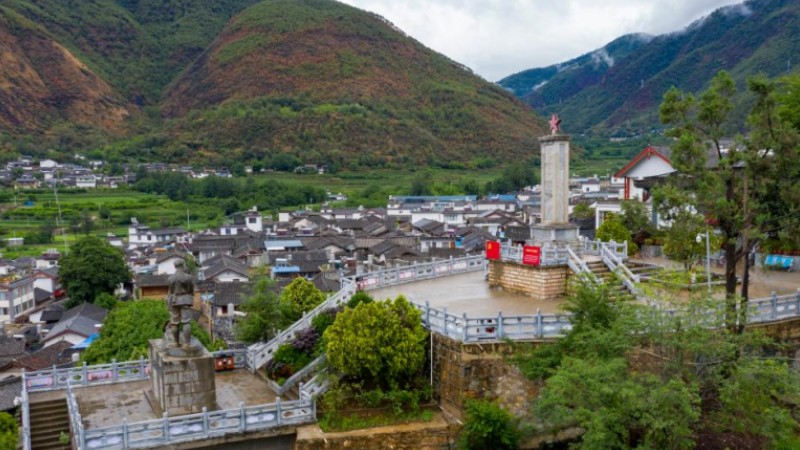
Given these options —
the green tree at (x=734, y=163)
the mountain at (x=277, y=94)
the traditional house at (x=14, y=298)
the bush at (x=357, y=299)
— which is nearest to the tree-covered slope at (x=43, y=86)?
the mountain at (x=277, y=94)

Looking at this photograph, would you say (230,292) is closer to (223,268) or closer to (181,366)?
(223,268)

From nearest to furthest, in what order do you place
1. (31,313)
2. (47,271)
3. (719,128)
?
1. (719,128)
2. (31,313)
3. (47,271)

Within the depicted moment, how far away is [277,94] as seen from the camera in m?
142

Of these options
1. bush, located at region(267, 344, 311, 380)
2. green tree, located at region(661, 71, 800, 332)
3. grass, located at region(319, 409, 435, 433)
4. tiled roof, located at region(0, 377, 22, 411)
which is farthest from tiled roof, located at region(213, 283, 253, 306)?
green tree, located at region(661, 71, 800, 332)

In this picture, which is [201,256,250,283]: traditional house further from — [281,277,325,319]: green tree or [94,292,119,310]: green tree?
[281,277,325,319]: green tree

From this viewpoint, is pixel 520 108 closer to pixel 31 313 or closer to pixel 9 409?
pixel 31 313

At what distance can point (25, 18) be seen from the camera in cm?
15612

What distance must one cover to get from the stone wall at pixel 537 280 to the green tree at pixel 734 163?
4531 millimetres

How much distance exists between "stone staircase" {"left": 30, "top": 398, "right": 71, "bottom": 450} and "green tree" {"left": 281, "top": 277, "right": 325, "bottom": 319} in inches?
247

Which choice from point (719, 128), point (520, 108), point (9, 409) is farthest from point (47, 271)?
point (520, 108)

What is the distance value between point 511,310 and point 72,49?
177602 mm

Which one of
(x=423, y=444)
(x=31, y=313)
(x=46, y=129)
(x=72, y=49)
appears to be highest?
(x=72, y=49)

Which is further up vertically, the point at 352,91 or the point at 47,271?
the point at 352,91

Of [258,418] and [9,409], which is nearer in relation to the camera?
[258,418]
